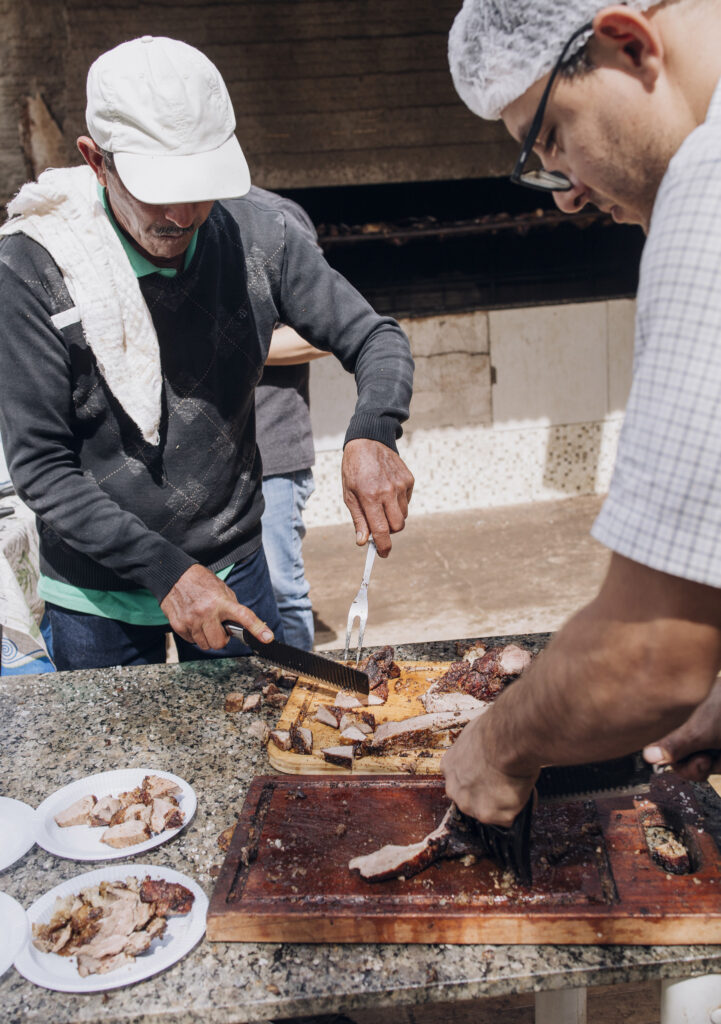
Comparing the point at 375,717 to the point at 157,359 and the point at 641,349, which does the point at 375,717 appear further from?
the point at 641,349

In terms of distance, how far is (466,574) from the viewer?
6.81 meters

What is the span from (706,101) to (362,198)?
20.4ft

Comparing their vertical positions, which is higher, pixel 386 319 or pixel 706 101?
pixel 706 101

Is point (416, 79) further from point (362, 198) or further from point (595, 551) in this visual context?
point (595, 551)

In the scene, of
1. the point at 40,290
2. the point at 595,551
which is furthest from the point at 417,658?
the point at 595,551

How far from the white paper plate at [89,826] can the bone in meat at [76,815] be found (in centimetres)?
1

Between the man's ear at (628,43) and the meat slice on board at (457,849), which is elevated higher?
the man's ear at (628,43)

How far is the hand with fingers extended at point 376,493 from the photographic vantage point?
2.49 metres

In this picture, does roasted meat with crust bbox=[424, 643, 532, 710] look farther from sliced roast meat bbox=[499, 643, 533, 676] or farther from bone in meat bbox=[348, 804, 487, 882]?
bone in meat bbox=[348, 804, 487, 882]

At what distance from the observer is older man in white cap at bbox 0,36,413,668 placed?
2.30 metres

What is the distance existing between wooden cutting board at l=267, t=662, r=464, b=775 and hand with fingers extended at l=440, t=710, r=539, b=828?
0.49m

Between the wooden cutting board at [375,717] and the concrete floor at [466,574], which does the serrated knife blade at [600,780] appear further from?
the concrete floor at [466,574]

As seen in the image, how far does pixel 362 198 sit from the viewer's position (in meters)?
7.10

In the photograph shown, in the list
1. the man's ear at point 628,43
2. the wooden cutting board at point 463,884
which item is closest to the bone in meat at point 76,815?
the wooden cutting board at point 463,884
